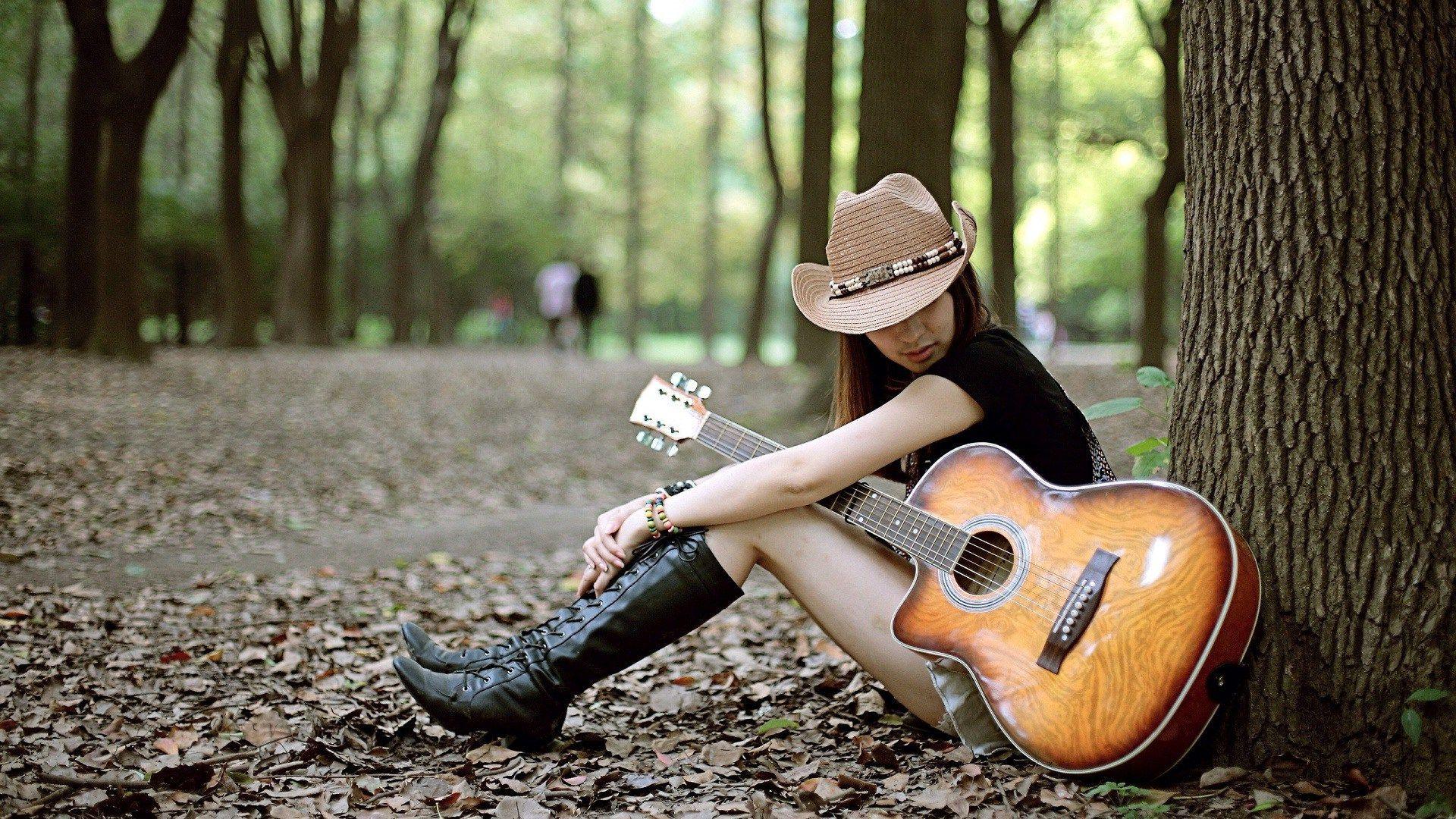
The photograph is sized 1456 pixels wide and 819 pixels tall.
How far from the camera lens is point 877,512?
312 cm

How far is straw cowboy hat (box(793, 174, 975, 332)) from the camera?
118 inches

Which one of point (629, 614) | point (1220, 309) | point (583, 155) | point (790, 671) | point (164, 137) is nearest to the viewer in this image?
point (1220, 309)

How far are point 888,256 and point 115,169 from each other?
10998 millimetres

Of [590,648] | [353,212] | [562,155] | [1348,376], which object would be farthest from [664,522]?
[562,155]

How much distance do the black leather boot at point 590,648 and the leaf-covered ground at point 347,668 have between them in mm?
152

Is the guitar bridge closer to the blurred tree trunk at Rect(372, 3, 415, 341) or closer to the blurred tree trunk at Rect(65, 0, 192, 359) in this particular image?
the blurred tree trunk at Rect(65, 0, 192, 359)

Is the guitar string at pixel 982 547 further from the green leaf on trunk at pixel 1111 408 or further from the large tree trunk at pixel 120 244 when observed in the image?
the large tree trunk at pixel 120 244

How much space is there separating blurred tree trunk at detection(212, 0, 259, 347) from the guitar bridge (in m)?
15.7

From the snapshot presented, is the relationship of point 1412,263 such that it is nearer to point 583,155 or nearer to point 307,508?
point 307,508

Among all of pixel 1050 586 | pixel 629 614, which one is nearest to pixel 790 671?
pixel 629 614

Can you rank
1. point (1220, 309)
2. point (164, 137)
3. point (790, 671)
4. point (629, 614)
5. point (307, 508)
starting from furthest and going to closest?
point (164, 137)
point (307, 508)
point (790, 671)
point (629, 614)
point (1220, 309)

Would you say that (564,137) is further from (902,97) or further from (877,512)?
(877,512)

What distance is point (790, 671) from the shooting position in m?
4.24

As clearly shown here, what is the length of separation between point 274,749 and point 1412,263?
315 cm
